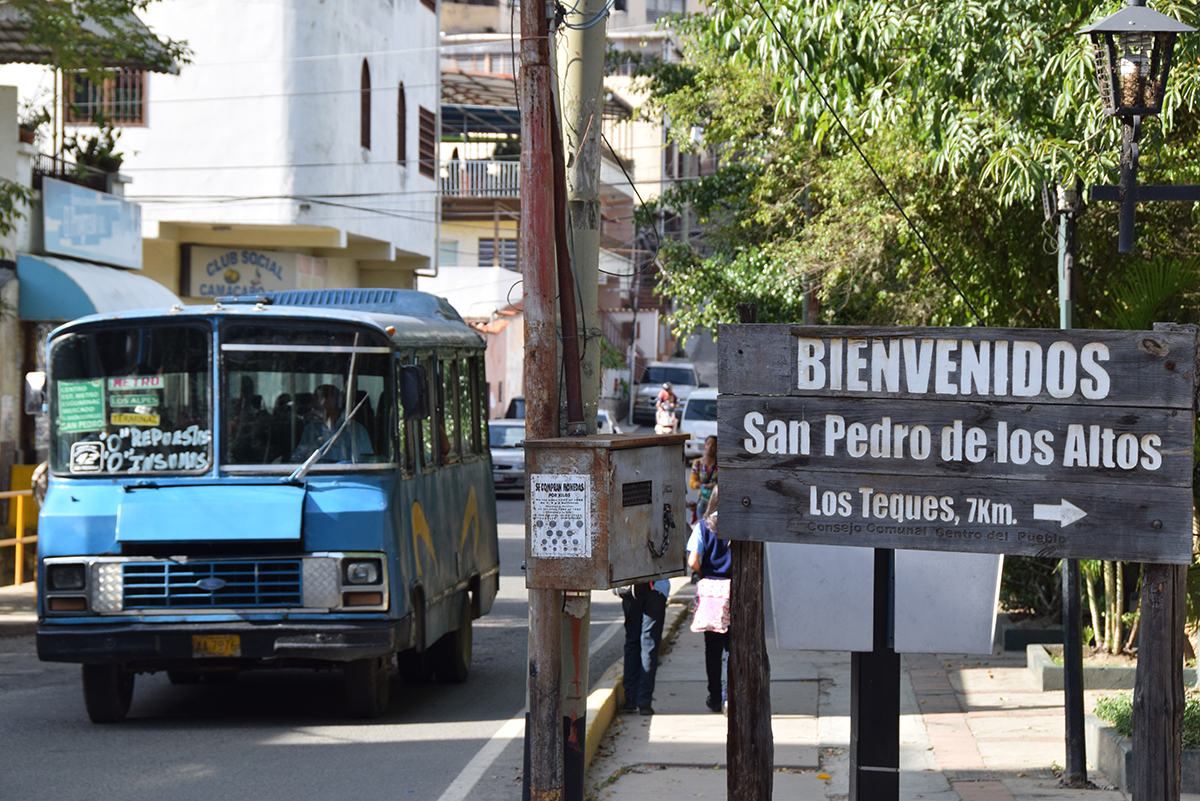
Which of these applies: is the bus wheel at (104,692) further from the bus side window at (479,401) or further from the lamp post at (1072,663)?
the lamp post at (1072,663)

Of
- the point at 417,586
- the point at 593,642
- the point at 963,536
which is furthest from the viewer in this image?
the point at 593,642

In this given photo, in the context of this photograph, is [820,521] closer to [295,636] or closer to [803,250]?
[295,636]

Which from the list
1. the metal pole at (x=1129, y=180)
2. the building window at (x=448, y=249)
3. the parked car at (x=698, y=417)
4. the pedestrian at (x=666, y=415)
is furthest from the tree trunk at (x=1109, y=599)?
the building window at (x=448, y=249)

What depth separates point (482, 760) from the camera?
845 centimetres

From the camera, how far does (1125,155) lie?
24.3 ft

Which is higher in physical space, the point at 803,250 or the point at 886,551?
the point at 803,250

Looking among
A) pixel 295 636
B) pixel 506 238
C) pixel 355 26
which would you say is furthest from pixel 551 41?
pixel 506 238

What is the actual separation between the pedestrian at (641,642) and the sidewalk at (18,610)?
6049 mm

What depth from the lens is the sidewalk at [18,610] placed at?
12.8m

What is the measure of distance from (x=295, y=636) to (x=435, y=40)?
24990 mm

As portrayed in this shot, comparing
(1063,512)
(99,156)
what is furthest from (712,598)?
(99,156)

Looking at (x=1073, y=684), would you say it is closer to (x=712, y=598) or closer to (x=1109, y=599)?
(x=712, y=598)

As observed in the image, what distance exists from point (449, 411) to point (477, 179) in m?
34.8

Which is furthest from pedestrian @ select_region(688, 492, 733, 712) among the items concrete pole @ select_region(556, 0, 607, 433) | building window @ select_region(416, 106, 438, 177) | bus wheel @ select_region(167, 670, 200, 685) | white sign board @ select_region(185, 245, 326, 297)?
building window @ select_region(416, 106, 438, 177)
